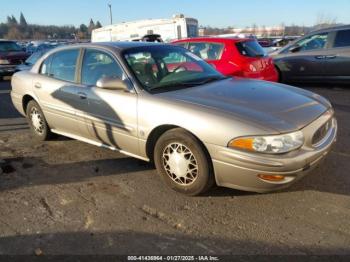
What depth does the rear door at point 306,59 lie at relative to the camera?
9.99 metres

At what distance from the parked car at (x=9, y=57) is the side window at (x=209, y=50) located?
10.2 m

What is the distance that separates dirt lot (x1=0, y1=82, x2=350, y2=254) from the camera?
309 centimetres

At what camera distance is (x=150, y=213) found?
143 inches

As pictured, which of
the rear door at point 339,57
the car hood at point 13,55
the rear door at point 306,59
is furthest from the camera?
the car hood at point 13,55

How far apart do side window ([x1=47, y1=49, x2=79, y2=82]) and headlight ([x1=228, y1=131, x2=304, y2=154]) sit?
8.76 ft

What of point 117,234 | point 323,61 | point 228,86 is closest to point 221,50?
point 323,61

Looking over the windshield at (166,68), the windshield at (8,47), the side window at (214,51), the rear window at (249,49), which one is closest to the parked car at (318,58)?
the rear window at (249,49)

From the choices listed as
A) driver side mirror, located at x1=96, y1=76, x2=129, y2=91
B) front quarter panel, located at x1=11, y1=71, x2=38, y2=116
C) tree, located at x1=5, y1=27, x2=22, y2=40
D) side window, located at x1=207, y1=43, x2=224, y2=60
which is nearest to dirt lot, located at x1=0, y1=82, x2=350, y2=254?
driver side mirror, located at x1=96, y1=76, x2=129, y2=91

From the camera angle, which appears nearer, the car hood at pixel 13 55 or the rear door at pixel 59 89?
the rear door at pixel 59 89

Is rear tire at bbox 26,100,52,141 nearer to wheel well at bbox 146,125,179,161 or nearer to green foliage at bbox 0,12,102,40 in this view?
wheel well at bbox 146,125,179,161

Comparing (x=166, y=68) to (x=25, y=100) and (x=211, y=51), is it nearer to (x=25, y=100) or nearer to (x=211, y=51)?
(x=25, y=100)

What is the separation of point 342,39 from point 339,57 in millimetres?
500

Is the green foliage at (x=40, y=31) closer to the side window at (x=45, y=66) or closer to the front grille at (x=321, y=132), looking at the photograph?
the side window at (x=45, y=66)

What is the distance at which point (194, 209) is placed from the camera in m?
3.67
